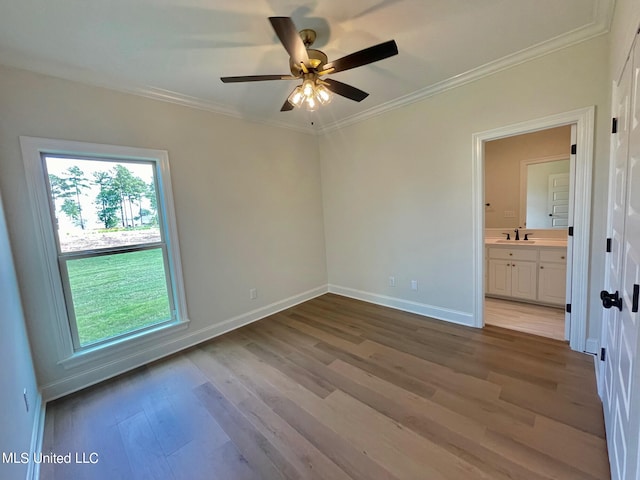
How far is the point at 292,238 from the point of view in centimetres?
395

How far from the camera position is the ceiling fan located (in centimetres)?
150

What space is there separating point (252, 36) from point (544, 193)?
4.07 m

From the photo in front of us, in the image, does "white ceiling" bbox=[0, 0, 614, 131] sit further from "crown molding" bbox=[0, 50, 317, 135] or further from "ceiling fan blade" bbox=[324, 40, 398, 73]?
"ceiling fan blade" bbox=[324, 40, 398, 73]

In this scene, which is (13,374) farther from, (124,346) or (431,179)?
(431,179)

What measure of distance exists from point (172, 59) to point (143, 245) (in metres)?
1.68

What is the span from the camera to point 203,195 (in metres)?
2.99

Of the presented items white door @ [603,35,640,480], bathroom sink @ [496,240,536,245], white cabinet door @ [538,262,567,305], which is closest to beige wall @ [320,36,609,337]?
white door @ [603,35,640,480]

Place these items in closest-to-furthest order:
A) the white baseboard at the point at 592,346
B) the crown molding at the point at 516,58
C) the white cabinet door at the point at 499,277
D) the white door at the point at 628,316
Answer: the white door at the point at 628,316
the crown molding at the point at 516,58
the white baseboard at the point at 592,346
the white cabinet door at the point at 499,277

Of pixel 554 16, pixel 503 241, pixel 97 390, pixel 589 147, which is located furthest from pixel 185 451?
pixel 503 241

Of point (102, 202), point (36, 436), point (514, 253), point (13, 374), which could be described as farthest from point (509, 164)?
point (36, 436)

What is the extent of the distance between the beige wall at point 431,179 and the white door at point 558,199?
1712 mm

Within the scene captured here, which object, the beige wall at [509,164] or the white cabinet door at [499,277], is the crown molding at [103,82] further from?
the white cabinet door at [499,277]

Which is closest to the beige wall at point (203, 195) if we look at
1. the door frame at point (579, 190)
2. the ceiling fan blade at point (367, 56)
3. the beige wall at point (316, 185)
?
the beige wall at point (316, 185)

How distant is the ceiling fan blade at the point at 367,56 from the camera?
5.07ft
